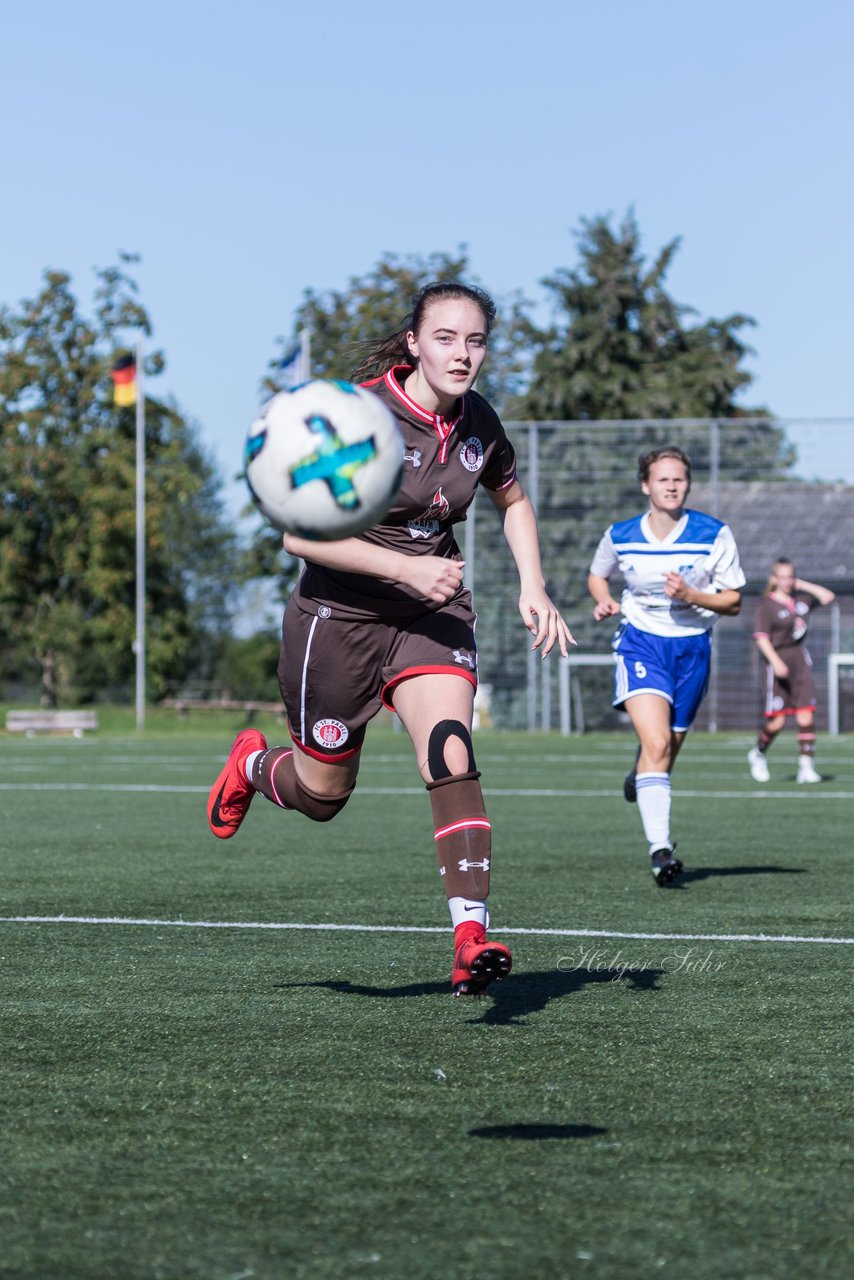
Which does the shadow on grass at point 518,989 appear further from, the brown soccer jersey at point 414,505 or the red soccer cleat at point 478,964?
the brown soccer jersey at point 414,505

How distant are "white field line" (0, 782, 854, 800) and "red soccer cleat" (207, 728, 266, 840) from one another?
8.47 meters

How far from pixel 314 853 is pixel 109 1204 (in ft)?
22.6

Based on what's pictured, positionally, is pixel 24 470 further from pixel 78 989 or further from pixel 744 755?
pixel 78 989

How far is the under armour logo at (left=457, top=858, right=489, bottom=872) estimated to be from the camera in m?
4.85

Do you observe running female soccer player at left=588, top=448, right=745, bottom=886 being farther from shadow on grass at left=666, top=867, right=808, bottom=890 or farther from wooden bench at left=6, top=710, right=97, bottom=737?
wooden bench at left=6, top=710, right=97, bottom=737

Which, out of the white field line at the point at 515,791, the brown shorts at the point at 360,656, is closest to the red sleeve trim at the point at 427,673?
the brown shorts at the point at 360,656

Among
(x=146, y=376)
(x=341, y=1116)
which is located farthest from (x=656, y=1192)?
(x=146, y=376)

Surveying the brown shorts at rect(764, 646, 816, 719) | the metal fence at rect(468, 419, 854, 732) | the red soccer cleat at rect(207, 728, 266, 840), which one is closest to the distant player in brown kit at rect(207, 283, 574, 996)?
the red soccer cleat at rect(207, 728, 266, 840)

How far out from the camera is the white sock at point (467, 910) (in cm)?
473

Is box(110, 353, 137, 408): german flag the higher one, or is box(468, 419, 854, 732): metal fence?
box(110, 353, 137, 408): german flag

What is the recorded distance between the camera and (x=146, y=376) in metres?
50.5

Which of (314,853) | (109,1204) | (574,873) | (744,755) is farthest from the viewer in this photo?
(744,755)

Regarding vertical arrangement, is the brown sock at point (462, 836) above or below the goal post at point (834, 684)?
below

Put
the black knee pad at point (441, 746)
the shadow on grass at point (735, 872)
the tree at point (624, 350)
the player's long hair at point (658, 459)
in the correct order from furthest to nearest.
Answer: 1. the tree at point (624, 350)
2. the player's long hair at point (658, 459)
3. the shadow on grass at point (735, 872)
4. the black knee pad at point (441, 746)
